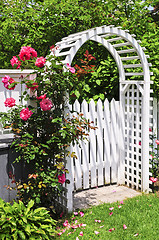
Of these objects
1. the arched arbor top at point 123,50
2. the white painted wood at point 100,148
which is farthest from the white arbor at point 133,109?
the white painted wood at point 100,148

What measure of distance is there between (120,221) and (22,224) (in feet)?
4.08

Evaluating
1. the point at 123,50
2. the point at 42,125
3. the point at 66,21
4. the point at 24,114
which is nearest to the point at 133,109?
the point at 123,50

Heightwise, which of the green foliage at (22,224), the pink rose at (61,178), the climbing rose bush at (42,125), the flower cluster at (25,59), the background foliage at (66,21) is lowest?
the green foliage at (22,224)

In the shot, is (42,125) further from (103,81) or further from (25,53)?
(103,81)

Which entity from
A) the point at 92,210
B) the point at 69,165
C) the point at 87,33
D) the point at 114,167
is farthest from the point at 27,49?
the point at 114,167

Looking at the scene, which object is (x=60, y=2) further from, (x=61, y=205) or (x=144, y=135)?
(x=61, y=205)

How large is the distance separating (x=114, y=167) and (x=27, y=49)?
2507mm

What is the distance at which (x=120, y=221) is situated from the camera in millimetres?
3656

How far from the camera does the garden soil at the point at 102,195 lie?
4281 millimetres

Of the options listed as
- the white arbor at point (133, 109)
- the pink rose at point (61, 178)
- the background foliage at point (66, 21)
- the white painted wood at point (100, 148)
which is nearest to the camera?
the pink rose at point (61, 178)

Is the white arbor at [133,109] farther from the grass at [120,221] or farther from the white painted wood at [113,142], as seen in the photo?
the grass at [120,221]

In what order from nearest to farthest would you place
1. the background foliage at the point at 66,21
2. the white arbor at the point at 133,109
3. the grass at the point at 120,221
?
the grass at the point at 120,221 → the white arbor at the point at 133,109 → the background foliage at the point at 66,21

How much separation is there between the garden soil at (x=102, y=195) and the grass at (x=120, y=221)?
19cm

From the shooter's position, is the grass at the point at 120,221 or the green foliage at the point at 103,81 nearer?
the grass at the point at 120,221
